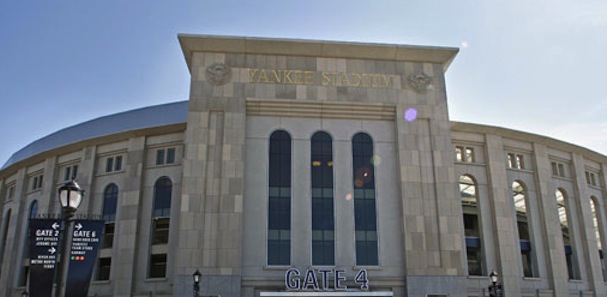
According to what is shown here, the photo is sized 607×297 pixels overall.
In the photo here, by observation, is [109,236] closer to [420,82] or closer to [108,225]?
[108,225]

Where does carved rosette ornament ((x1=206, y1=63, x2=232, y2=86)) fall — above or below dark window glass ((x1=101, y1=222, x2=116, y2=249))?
above

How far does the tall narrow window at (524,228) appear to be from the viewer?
4106 cm

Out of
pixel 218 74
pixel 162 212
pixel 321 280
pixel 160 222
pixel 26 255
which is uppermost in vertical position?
pixel 218 74

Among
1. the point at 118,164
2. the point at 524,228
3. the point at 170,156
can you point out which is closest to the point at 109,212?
the point at 118,164

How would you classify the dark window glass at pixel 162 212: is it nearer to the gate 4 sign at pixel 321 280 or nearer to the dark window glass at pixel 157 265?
the dark window glass at pixel 157 265

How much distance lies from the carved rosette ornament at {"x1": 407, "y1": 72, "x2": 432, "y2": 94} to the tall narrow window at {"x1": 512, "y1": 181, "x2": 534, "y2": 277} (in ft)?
37.9

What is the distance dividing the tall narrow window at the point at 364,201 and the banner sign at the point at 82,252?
63.5 feet

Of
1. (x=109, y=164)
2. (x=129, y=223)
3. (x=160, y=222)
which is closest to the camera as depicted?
(x=129, y=223)

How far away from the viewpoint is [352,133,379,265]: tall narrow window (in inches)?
1349

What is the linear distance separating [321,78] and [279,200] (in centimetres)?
875

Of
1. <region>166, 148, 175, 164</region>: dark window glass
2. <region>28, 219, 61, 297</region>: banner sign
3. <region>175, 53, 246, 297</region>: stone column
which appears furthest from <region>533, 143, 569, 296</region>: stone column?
<region>28, 219, 61, 297</region>: banner sign

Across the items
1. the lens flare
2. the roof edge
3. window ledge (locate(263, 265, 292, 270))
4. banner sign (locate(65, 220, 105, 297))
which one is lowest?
banner sign (locate(65, 220, 105, 297))

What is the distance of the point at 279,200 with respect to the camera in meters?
34.8

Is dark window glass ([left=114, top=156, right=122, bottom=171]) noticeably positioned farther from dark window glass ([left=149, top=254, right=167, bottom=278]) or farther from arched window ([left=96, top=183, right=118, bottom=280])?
dark window glass ([left=149, top=254, right=167, bottom=278])
